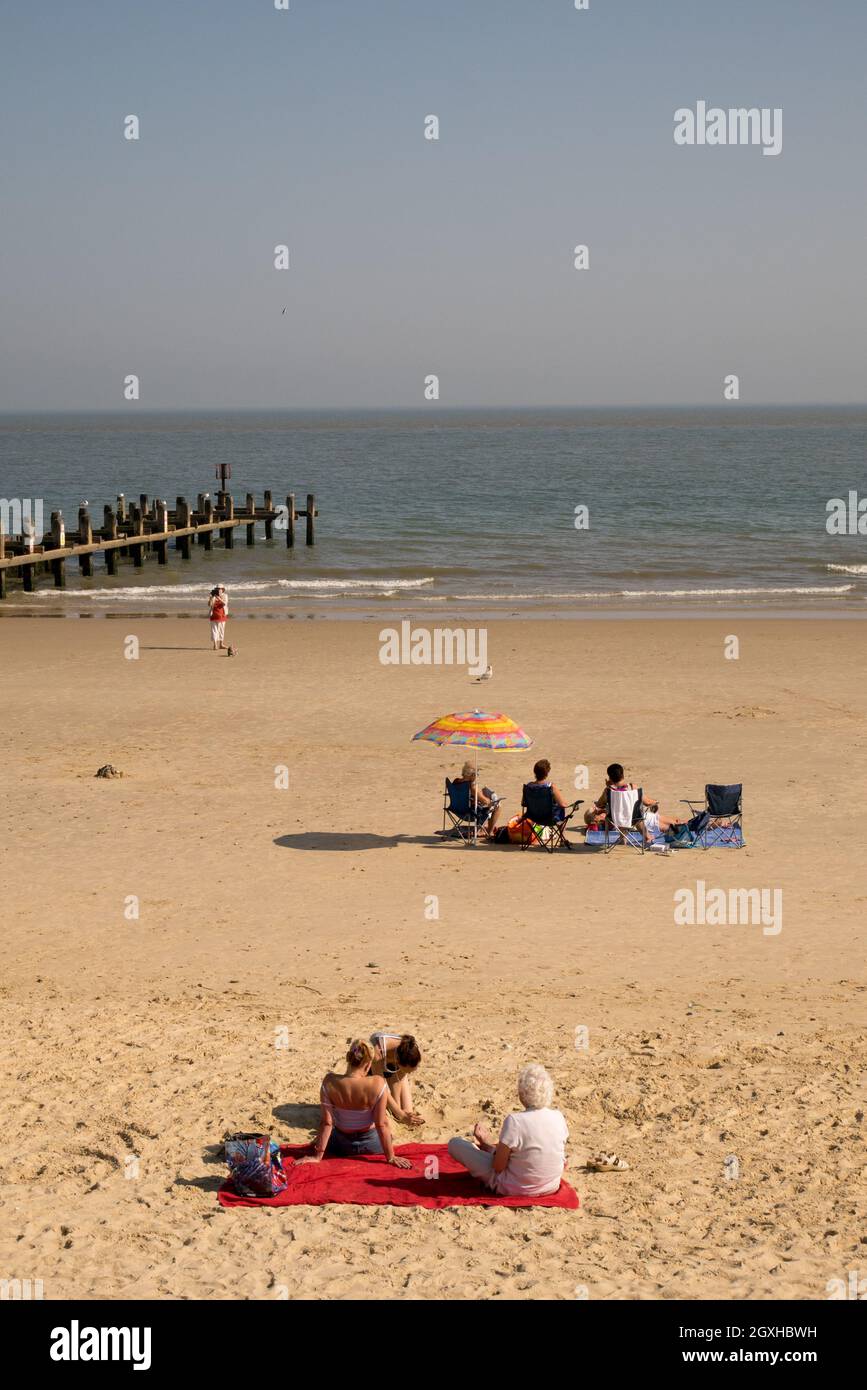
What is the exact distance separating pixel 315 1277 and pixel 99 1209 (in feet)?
4.61

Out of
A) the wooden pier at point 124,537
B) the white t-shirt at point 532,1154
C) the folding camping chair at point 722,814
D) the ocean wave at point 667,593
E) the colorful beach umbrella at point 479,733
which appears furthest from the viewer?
the wooden pier at point 124,537

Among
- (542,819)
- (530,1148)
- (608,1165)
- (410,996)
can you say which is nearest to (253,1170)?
(530,1148)

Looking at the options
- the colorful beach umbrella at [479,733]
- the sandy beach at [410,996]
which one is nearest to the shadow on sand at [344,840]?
the sandy beach at [410,996]

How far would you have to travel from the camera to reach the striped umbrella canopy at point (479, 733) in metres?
14.3

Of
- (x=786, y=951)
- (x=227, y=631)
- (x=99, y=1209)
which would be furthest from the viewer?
(x=227, y=631)

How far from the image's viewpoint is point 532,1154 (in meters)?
7.57

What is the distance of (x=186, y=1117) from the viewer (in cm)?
854

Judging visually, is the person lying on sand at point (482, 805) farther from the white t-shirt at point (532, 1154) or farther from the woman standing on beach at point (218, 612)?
the woman standing on beach at point (218, 612)

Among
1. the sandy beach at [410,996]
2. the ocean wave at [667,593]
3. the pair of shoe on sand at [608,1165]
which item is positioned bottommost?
the pair of shoe on sand at [608,1165]

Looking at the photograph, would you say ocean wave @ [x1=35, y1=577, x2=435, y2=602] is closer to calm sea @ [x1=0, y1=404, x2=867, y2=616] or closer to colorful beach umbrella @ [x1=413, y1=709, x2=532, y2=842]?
calm sea @ [x1=0, y1=404, x2=867, y2=616]

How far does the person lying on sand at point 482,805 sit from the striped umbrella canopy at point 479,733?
0.42 metres

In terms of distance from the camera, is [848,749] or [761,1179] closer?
[761,1179]
